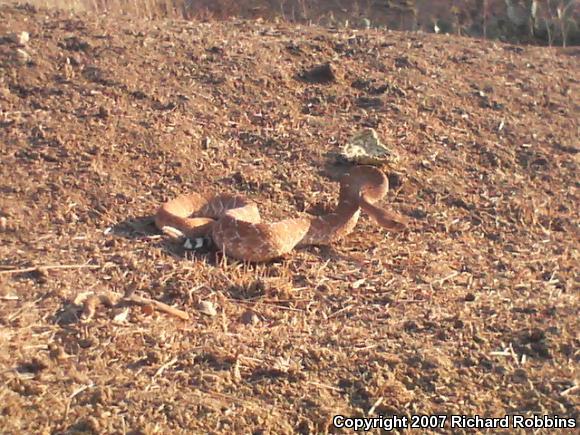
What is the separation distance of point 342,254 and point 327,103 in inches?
87.0

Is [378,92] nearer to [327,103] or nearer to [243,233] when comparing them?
[327,103]

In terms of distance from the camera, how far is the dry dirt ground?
392 centimetres

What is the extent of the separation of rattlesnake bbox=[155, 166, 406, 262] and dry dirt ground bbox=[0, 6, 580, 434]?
0.13 meters

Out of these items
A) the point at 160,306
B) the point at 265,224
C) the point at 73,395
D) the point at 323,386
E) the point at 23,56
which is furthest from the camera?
the point at 23,56

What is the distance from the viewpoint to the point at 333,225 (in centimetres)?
572

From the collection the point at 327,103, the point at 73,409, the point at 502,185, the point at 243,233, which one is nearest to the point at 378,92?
the point at 327,103

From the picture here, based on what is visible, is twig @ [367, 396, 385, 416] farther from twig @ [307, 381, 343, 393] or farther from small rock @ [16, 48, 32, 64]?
small rock @ [16, 48, 32, 64]

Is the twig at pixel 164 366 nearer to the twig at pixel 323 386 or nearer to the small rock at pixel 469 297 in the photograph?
the twig at pixel 323 386

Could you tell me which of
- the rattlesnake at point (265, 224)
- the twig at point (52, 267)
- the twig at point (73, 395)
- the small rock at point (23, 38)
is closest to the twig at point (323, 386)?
the twig at point (73, 395)

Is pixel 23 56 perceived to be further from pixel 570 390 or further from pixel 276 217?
pixel 570 390

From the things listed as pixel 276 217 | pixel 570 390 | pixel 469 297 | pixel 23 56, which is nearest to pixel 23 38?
pixel 23 56

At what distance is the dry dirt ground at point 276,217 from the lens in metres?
3.92

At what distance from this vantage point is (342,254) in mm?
5617

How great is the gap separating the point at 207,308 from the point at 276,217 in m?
1.44
